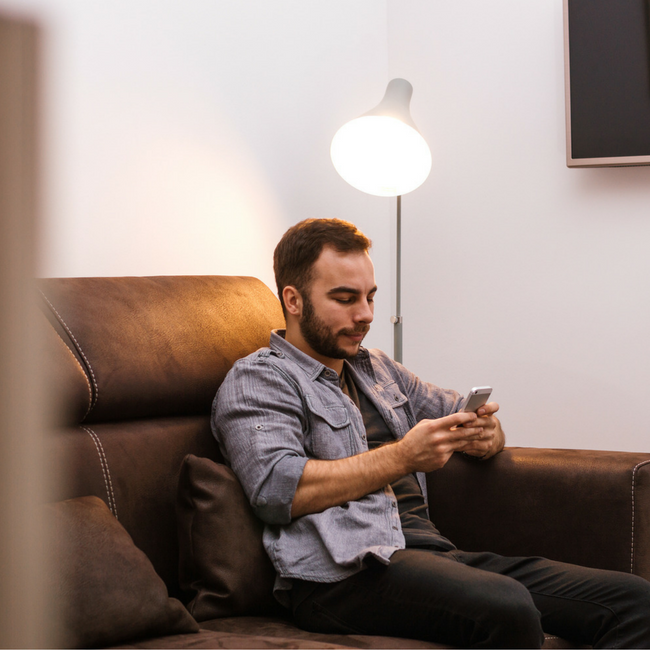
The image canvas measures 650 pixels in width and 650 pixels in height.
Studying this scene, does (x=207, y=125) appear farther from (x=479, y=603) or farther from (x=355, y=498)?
(x=479, y=603)

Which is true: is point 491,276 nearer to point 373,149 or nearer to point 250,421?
point 373,149

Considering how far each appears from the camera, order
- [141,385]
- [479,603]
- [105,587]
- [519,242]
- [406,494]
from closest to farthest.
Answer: [105,587] → [479,603] → [141,385] → [406,494] → [519,242]

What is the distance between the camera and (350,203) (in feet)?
7.70

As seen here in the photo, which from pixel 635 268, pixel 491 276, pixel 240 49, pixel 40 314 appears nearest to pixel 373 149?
pixel 240 49

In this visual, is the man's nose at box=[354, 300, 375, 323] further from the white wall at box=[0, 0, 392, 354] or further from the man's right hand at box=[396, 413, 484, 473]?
the white wall at box=[0, 0, 392, 354]

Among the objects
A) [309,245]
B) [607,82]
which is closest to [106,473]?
[309,245]

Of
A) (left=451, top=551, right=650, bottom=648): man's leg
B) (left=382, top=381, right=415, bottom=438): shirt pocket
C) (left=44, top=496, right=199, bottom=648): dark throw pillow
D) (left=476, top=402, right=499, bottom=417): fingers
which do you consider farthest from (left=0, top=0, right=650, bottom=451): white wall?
(left=451, top=551, right=650, bottom=648): man's leg

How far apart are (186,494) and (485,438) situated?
598 millimetres

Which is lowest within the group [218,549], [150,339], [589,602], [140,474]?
[589,602]

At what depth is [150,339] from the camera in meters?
1.22

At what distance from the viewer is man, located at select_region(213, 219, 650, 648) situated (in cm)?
98

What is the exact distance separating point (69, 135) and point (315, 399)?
0.79 metres

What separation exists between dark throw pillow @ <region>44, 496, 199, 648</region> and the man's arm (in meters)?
0.28

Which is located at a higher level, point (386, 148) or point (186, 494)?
point (386, 148)
